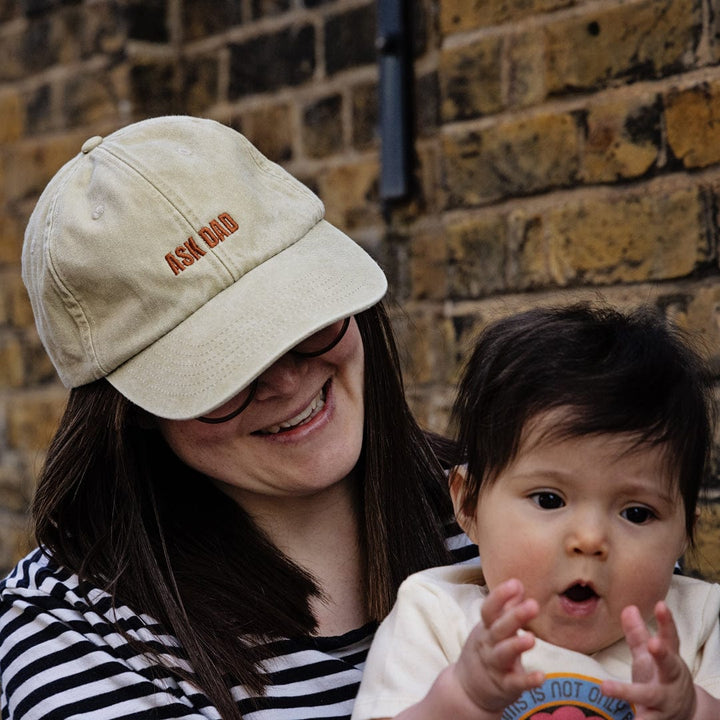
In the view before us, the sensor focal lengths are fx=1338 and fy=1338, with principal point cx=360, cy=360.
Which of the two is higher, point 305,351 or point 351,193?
point 351,193

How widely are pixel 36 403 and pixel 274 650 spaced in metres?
2.45

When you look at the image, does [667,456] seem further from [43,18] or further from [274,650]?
[43,18]

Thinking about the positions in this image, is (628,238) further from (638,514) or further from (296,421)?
(638,514)

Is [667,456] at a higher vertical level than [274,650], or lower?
higher

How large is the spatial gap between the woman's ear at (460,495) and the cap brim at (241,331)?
0.27 m

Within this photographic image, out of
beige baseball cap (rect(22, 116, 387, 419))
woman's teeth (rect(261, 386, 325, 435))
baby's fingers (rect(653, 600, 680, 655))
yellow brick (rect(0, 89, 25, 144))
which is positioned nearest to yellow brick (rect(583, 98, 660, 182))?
beige baseball cap (rect(22, 116, 387, 419))

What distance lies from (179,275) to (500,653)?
0.76 meters

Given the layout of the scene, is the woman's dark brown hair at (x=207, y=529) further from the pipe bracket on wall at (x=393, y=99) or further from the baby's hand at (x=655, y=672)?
the pipe bracket on wall at (x=393, y=99)

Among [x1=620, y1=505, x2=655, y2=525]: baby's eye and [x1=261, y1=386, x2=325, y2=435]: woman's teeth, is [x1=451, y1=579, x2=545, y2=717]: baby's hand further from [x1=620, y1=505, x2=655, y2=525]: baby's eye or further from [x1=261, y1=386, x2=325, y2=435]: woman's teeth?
[x1=261, y1=386, x2=325, y2=435]: woman's teeth

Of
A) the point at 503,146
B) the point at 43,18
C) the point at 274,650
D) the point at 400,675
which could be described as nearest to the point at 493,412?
the point at 400,675

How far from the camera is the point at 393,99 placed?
3289 millimetres

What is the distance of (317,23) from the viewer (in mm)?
3570

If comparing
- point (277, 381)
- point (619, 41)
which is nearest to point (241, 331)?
point (277, 381)

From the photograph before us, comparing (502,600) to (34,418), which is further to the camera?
(34,418)
